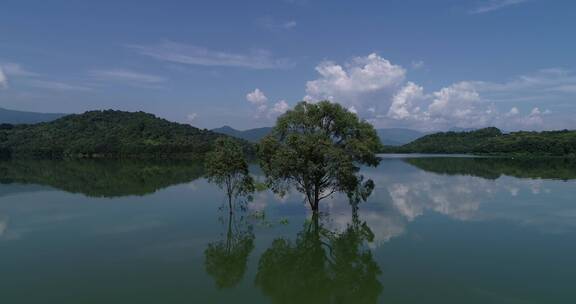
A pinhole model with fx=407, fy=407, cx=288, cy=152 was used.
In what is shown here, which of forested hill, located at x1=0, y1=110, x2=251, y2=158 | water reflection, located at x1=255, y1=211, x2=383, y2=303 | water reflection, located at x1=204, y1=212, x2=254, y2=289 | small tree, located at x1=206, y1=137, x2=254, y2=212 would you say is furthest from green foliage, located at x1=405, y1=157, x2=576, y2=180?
forested hill, located at x1=0, y1=110, x2=251, y2=158

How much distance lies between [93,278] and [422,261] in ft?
49.1

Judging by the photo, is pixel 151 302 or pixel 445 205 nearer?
pixel 151 302

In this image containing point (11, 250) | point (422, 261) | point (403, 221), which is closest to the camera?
point (422, 261)

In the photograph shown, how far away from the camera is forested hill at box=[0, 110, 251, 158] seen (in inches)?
5492

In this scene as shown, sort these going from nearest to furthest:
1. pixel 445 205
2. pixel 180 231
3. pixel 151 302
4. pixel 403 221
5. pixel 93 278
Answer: pixel 151 302
pixel 93 278
pixel 180 231
pixel 403 221
pixel 445 205

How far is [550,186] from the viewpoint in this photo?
5150 cm

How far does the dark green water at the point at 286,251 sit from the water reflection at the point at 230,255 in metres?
0.09

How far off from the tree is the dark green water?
312 cm

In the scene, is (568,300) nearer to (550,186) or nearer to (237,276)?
(237,276)

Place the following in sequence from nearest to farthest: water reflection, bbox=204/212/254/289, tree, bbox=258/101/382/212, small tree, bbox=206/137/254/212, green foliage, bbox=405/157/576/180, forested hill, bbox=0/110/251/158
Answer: water reflection, bbox=204/212/254/289, tree, bbox=258/101/382/212, small tree, bbox=206/137/254/212, green foliage, bbox=405/157/576/180, forested hill, bbox=0/110/251/158

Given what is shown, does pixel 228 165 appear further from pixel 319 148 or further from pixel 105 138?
pixel 105 138

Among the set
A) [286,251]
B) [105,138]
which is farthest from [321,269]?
[105,138]

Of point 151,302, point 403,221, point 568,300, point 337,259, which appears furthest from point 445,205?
point 151,302

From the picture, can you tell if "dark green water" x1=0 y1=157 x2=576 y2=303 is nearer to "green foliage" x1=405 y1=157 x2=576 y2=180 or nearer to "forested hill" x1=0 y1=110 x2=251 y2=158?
"green foliage" x1=405 y1=157 x2=576 y2=180
